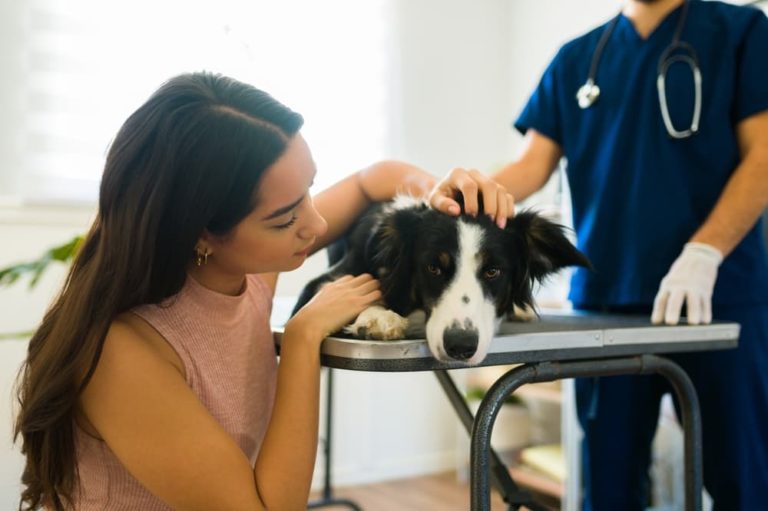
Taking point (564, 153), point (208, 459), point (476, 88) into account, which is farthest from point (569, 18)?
point (208, 459)

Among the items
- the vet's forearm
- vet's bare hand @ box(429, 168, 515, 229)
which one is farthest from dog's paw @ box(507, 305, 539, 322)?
the vet's forearm

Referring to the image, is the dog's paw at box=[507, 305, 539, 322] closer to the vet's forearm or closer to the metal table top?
the metal table top

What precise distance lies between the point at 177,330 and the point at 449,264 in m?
0.49

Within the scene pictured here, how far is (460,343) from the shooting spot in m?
0.98

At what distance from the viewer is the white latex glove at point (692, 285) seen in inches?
50.3

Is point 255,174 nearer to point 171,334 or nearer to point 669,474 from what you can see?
point 171,334

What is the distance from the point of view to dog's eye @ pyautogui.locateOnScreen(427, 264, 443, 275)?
49.0 inches

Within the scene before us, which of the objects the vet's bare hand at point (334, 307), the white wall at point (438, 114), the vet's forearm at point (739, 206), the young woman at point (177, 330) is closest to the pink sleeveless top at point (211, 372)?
the young woman at point (177, 330)

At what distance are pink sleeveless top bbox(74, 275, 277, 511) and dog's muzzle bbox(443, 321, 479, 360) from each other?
0.36 metres

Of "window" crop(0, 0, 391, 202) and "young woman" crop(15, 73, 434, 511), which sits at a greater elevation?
"window" crop(0, 0, 391, 202)

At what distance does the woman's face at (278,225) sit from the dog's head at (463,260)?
0.25m

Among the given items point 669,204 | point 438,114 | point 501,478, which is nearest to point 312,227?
point 501,478

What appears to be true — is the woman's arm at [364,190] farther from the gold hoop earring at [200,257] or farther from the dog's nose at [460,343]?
the dog's nose at [460,343]

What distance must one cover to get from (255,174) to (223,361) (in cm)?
31
